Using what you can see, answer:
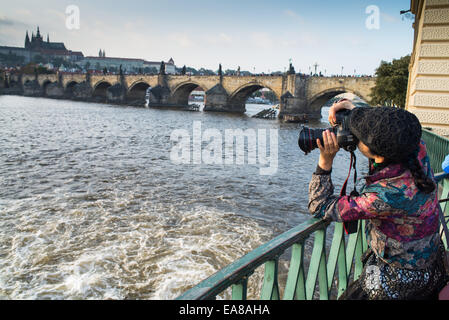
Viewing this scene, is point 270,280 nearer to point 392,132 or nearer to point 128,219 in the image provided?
point 392,132

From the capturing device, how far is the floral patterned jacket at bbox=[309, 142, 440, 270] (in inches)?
58.6

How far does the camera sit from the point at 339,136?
1.65 m

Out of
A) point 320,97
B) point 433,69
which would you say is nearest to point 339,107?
point 433,69

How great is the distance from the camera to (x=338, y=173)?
1261cm

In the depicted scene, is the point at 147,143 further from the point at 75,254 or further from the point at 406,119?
the point at 406,119

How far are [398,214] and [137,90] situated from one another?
69806mm

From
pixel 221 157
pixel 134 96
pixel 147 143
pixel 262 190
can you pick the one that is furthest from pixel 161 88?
pixel 262 190

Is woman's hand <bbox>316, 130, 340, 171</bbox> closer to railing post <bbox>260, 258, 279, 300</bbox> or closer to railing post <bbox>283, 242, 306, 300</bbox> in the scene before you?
railing post <bbox>283, 242, 306, 300</bbox>

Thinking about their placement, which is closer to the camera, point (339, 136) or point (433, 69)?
point (339, 136)

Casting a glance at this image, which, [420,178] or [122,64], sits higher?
[122,64]

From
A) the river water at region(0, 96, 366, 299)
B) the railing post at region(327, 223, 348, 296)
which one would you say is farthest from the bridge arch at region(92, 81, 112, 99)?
the railing post at region(327, 223, 348, 296)

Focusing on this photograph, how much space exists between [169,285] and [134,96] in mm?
66505

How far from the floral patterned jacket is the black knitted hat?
0.09m
